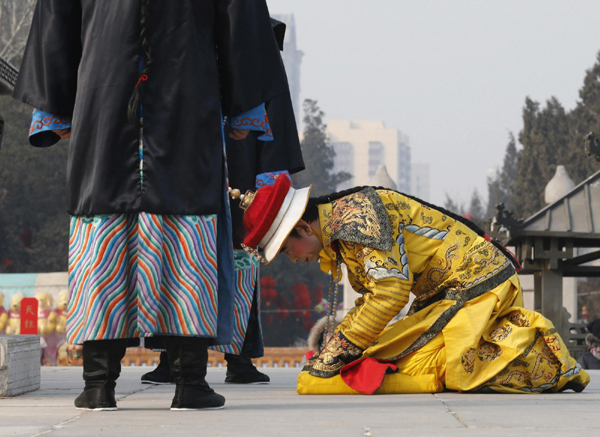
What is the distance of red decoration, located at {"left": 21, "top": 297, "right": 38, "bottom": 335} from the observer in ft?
45.5

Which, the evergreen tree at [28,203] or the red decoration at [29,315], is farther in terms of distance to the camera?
the evergreen tree at [28,203]

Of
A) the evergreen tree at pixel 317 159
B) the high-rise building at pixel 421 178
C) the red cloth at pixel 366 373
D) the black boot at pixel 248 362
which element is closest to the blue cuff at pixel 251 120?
the red cloth at pixel 366 373

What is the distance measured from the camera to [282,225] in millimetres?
3660

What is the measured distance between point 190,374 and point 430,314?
1.31 meters

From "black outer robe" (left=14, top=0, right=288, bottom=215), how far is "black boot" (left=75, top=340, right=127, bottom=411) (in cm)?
44

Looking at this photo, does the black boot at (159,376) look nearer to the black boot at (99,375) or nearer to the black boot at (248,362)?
the black boot at (248,362)

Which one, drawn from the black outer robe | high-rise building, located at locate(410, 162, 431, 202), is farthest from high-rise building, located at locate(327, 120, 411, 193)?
the black outer robe

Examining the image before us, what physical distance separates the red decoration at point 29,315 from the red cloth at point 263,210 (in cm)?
1078

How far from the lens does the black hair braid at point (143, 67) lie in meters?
3.04

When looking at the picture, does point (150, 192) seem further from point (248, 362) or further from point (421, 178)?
point (421, 178)

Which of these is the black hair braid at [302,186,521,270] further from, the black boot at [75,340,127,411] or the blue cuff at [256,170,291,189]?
the black boot at [75,340,127,411]

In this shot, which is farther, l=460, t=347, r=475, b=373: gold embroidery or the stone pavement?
l=460, t=347, r=475, b=373: gold embroidery

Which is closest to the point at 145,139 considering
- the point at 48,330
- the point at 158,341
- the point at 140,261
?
the point at 140,261

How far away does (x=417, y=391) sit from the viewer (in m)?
3.83
